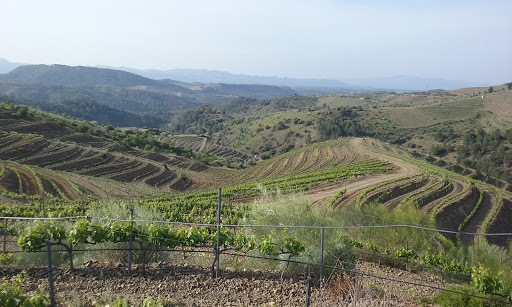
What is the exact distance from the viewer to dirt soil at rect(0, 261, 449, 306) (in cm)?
640

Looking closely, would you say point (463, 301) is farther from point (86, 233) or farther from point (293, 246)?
point (86, 233)

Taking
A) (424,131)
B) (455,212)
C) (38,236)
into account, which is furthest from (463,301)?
(424,131)

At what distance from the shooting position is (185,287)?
6938 mm

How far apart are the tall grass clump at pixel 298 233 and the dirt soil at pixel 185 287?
68 centimetres

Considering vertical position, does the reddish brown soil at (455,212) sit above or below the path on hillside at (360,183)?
below

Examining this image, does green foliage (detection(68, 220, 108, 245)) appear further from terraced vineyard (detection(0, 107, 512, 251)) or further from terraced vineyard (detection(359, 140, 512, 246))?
terraced vineyard (detection(359, 140, 512, 246))

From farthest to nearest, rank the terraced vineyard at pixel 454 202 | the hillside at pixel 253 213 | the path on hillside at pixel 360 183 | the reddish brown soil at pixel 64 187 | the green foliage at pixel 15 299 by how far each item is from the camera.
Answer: the reddish brown soil at pixel 64 187 → the path on hillside at pixel 360 183 → the terraced vineyard at pixel 454 202 → the hillside at pixel 253 213 → the green foliage at pixel 15 299

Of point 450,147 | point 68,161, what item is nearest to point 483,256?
Answer: point 68,161

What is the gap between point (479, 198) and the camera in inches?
1278

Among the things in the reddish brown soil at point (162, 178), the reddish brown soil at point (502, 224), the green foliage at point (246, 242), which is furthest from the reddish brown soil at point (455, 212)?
the reddish brown soil at point (162, 178)

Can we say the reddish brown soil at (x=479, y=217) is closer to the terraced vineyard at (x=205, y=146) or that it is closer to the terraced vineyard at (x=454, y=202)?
the terraced vineyard at (x=454, y=202)

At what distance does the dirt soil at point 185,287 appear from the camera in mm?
6398

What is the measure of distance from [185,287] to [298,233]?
3405mm

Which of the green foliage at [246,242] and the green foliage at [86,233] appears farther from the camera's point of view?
the green foliage at [246,242]
